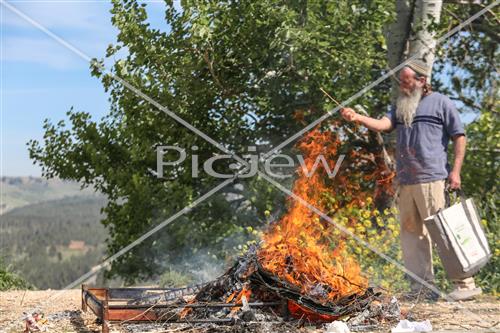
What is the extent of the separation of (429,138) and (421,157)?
19 cm

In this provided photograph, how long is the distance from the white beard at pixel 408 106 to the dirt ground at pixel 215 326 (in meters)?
1.73

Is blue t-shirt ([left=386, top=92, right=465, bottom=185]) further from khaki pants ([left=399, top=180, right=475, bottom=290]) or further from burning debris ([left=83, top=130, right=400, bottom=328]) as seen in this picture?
burning debris ([left=83, top=130, right=400, bottom=328])

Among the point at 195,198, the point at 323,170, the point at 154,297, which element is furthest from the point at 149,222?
the point at 154,297

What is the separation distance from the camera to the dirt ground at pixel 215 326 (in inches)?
190

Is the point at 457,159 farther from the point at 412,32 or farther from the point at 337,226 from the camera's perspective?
the point at 412,32

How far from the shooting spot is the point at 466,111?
10.5 metres

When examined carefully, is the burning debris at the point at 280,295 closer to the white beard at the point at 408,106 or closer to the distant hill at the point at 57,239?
the white beard at the point at 408,106

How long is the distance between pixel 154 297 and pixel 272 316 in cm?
119

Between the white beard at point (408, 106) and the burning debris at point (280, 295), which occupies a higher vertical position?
the white beard at point (408, 106)

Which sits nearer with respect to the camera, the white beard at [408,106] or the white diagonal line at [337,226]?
the white beard at [408,106]

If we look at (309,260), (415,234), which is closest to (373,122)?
(415,234)

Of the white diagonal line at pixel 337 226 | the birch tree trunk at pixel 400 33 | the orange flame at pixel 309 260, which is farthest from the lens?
the birch tree trunk at pixel 400 33

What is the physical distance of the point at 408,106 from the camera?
648 cm

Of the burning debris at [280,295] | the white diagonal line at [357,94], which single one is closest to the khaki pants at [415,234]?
the burning debris at [280,295]
